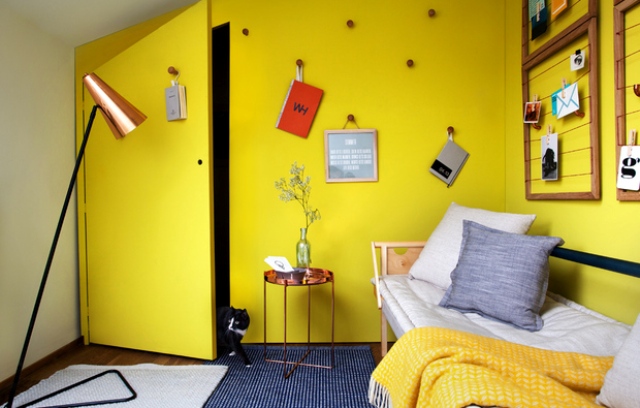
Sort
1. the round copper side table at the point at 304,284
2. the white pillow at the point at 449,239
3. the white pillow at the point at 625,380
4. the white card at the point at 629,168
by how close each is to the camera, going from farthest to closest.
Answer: the round copper side table at the point at 304,284, the white pillow at the point at 449,239, the white card at the point at 629,168, the white pillow at the point at 625,380

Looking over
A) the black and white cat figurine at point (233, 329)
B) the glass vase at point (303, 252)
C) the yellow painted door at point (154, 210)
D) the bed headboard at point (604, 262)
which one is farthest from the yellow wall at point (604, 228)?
the yellow painted door at point (154, 210)

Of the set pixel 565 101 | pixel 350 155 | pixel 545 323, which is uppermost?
pixel 565 101

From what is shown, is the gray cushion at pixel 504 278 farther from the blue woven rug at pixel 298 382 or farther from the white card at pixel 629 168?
the blue woven rug at pixel 298 382

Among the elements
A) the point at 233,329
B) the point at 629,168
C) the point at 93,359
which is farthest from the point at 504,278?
the point at 93,359

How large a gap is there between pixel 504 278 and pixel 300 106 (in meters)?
1.51

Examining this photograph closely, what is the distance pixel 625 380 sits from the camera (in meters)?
0.80

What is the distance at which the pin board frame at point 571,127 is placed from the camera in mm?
1486

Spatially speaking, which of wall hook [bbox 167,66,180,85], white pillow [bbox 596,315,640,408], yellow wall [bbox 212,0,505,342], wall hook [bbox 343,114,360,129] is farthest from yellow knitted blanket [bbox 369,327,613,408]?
wall hook [bbox 167,66,180,85]

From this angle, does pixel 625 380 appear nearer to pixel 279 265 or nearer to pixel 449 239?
pixel 449 239

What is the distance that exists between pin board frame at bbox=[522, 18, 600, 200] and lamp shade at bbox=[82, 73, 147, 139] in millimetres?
1959

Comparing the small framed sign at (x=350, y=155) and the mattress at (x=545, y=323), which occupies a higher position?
the small framed sign at (x=350, y=155)

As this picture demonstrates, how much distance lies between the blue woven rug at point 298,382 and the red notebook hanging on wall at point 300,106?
1338mm

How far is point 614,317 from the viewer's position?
1410 millimetres

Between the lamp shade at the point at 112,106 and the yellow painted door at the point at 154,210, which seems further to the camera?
the yellow painted door at the point at 154,210
